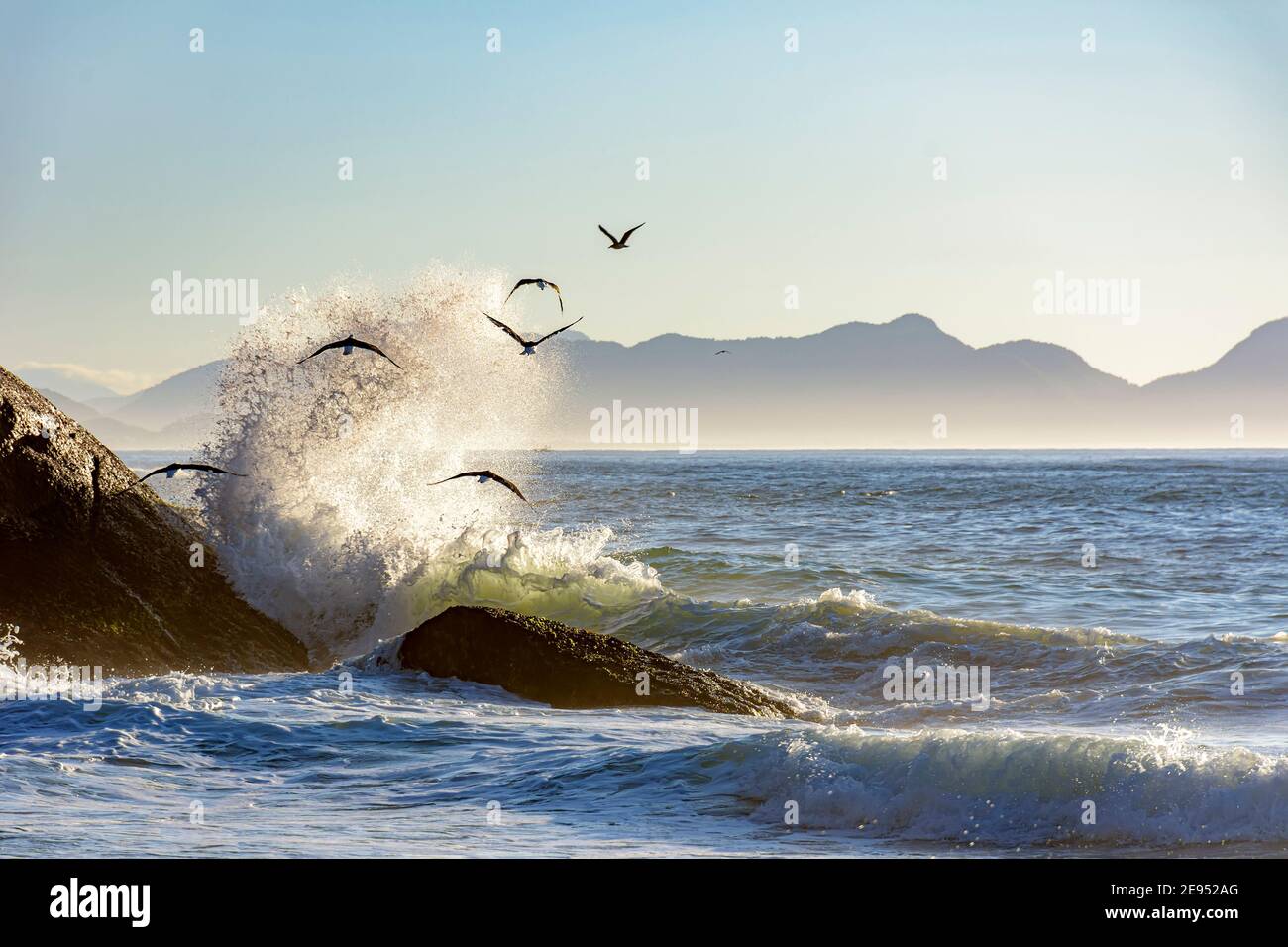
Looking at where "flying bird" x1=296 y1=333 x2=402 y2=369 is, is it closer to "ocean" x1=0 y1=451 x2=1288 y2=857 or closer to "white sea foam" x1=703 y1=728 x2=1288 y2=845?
"ocean" x1=0 y1=451 x2=1288 y2=857

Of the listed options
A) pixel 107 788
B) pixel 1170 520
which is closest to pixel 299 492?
A: pixel 107 788

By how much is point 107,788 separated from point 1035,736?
572 centimetres

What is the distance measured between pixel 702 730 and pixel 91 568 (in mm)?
6177

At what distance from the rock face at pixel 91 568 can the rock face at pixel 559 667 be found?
240 cm

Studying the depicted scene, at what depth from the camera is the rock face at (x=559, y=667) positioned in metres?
10.8

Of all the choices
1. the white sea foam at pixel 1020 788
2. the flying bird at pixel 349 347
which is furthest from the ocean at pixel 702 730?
the flying bird at pixel 349 347

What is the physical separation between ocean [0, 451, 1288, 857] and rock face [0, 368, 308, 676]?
1.08 metres

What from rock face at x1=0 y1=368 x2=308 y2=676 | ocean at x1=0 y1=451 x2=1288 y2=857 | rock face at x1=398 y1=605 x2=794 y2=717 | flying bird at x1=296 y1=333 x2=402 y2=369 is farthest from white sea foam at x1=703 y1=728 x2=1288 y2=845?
rock face at x1=0 y1=368 x2=308 y2=676

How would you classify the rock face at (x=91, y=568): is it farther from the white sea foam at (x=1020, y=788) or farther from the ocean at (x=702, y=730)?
the white sea foam at (x=1020, y=788)

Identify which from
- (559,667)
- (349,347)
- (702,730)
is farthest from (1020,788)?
(349,347)

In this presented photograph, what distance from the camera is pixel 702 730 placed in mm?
9695

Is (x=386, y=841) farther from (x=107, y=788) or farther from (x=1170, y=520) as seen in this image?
(x=1170, y=520)

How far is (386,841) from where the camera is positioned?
6457 millimetres

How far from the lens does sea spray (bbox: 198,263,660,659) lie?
1541 centimetres
